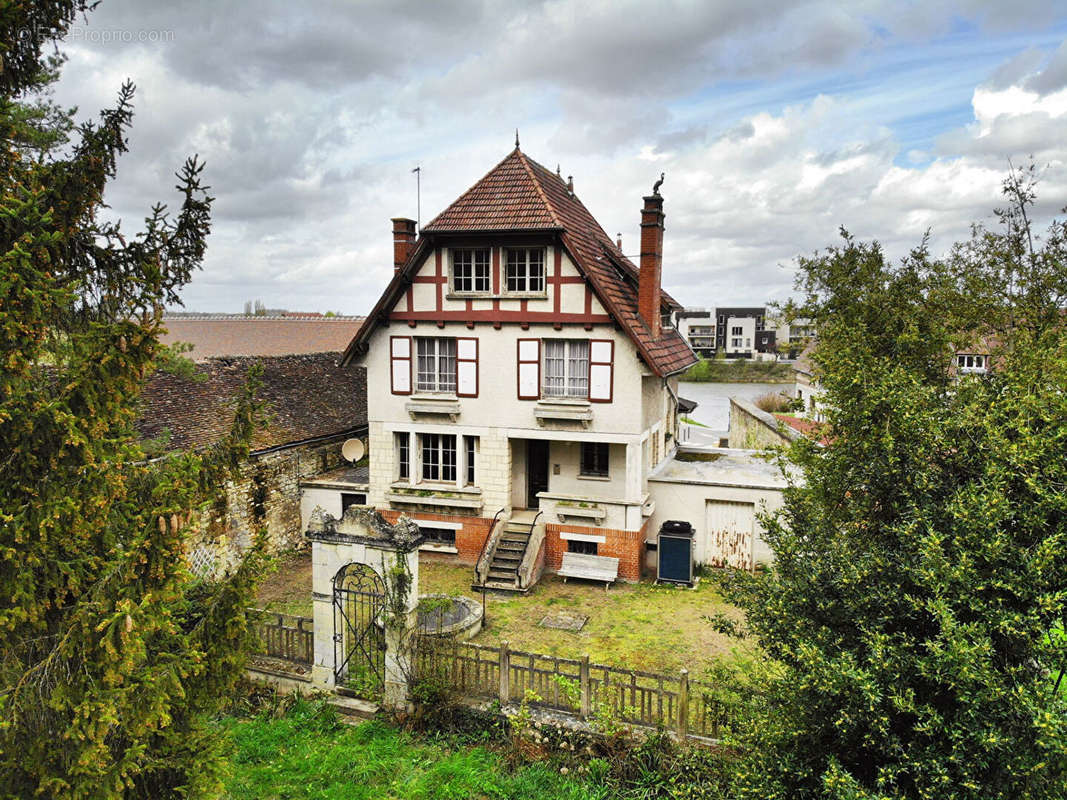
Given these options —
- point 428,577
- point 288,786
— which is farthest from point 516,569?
point 288,786

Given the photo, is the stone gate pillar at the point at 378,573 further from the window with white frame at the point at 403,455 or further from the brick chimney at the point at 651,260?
the brick chimney at the point at 651,260

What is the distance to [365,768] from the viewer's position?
9391 millimetres

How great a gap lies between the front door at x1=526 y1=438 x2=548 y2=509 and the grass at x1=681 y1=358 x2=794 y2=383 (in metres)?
53.3

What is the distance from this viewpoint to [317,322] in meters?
37.0

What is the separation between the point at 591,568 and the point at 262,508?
9.29 m

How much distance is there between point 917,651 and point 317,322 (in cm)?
3535

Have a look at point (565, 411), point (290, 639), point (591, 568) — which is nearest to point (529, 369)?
point (565, 411)

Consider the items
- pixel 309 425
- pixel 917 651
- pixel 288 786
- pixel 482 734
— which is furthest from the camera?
pixel 309 425

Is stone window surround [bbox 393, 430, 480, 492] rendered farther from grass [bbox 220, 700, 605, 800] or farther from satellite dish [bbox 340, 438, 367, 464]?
grass [bbox 220, 700, 605, 800]

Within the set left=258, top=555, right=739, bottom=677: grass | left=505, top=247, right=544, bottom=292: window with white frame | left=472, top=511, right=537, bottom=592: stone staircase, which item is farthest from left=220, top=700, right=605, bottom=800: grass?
left=505, top=247, right=544, bottom=292: window with white frame

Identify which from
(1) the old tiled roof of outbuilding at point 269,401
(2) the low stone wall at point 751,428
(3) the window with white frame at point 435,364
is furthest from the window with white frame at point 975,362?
(1) the old tiled roof of outbuilding at point 269,401

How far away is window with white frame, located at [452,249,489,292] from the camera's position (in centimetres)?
1819

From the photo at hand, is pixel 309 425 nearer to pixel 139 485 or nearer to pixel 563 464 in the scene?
pixel 563 464

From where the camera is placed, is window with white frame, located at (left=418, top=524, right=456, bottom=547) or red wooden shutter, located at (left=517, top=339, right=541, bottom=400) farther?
window with white frame, located at (left=418, top=524, right=456, bottom=547)
